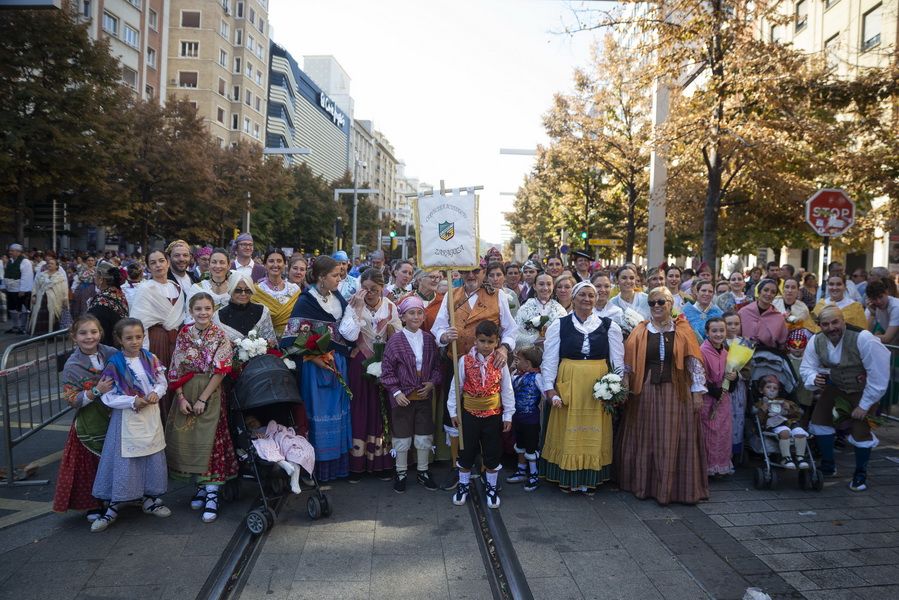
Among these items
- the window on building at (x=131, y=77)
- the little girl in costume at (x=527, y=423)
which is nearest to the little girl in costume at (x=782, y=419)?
the little girl in costume at (x=527, y=423)

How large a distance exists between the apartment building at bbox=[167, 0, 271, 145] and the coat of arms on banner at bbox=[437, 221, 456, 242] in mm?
50203

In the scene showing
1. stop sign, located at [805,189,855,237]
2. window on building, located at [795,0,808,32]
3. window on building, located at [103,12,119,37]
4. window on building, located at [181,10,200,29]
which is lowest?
stop sign, located at [805,189,855,237]

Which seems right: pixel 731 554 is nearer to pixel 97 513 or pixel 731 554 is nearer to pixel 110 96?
pixel 97 513

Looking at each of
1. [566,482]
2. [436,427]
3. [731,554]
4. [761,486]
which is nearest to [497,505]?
[566,482]

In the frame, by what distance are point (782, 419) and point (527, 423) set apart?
8.51 ft

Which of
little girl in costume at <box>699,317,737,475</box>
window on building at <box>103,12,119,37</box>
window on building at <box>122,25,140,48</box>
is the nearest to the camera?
little girl in costume at <box>699,317,737,475</box>

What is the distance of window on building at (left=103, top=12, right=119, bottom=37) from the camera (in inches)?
1465

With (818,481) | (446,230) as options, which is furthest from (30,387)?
(818,481)

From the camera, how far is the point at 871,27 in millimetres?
24172

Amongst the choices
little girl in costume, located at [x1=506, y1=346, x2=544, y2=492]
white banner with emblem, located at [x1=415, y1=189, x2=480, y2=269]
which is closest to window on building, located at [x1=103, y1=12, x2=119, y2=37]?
white banner with emblem, located at [x1=415, y1=189, x2=480, y2=269]

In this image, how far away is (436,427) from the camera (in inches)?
277

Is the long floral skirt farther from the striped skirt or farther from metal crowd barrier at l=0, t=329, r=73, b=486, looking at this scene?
metal crowd barrier at l=0, t=329, r=73, b=486

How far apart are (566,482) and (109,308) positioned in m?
4.84

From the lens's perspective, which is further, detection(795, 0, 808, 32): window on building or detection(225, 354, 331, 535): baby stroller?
detection(795, 0, 808, 32): window on building
